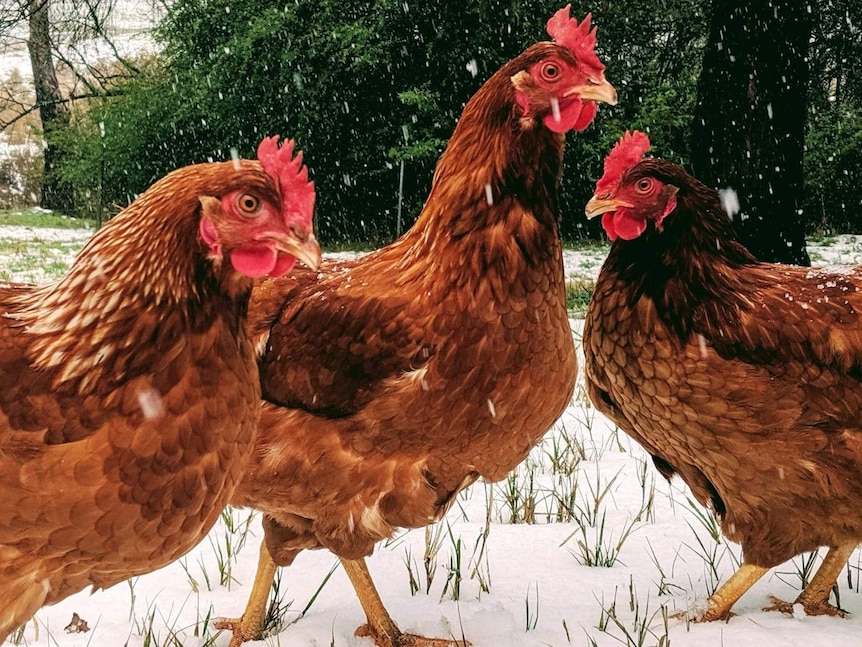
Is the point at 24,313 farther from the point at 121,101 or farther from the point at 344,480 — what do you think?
the point at 121,101

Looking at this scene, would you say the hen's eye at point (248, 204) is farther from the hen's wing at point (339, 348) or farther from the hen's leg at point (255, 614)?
the hen's leg at point (255, 614)

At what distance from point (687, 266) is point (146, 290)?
1.62 meters

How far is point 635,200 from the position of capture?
231 centimetres

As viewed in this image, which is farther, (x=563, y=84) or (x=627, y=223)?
(x=627, y=223)

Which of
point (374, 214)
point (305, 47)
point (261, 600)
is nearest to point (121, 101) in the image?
point (305, 47)

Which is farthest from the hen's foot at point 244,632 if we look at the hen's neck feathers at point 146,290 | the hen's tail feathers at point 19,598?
the hen's neck feathers at point 146,290

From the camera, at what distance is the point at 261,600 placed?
2.22 metres

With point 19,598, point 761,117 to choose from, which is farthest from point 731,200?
point 19,598

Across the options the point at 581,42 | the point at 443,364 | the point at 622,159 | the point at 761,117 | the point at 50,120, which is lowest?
the point at 443,364

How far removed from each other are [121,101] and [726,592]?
12771 mm

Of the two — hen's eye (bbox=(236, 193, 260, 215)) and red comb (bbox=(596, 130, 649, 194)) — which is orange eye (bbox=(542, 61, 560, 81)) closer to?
red comb (bbox=(596, 130, 649, 194))

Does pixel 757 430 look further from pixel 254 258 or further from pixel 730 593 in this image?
pixel 254 258

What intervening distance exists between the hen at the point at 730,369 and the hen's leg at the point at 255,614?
4.04 ft

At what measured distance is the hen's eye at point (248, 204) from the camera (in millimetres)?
1499
